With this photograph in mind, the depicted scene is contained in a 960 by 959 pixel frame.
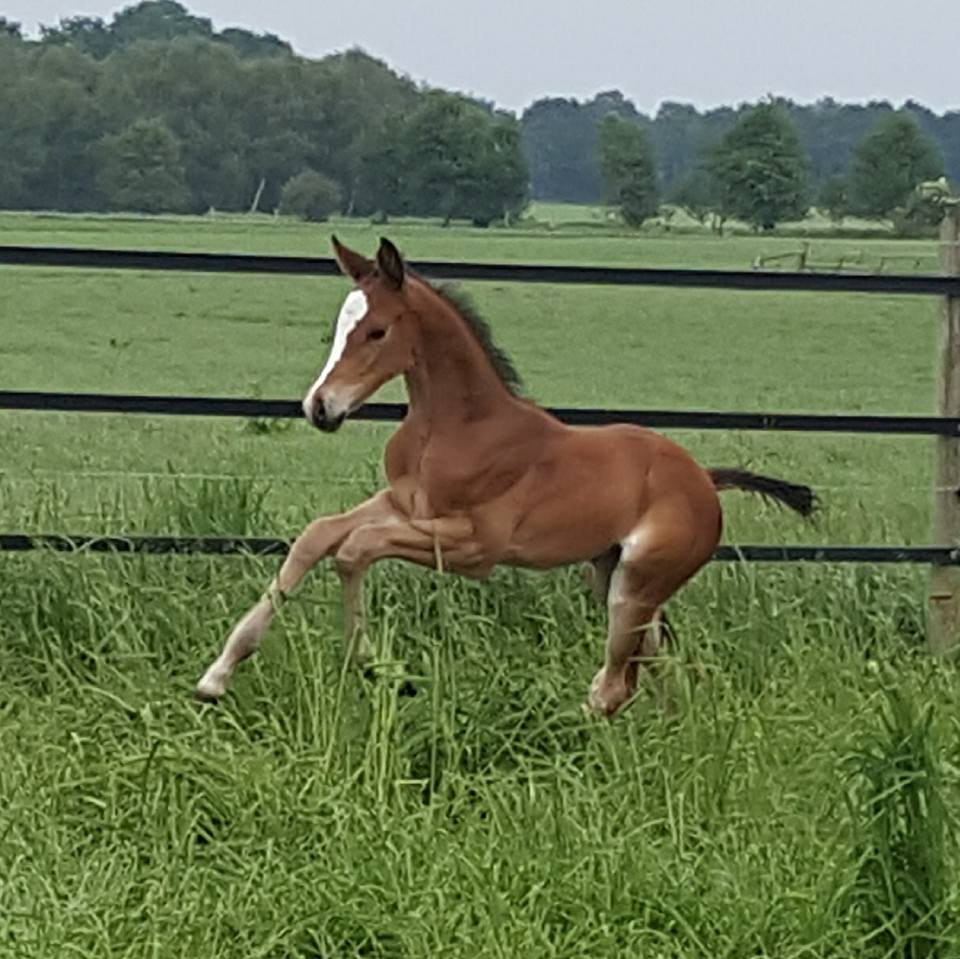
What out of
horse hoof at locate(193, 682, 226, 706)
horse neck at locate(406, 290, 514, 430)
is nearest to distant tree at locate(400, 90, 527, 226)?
horse neck at locate(406, 290, 514, 430)

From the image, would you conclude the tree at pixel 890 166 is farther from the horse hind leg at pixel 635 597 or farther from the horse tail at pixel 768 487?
the horse hind leg at pixel 635 597

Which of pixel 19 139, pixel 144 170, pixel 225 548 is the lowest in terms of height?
pixel 225 548

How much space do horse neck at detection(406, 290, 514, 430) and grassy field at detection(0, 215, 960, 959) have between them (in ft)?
2.10

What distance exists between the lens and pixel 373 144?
12.7 metres

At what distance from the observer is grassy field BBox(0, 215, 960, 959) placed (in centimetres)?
436

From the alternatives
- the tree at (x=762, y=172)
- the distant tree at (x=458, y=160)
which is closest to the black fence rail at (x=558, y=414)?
the distant tree at (x=458, y=160)

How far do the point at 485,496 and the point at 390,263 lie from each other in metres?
0.70

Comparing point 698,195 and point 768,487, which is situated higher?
point 698,195

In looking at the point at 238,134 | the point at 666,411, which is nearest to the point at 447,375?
the point at 666,411

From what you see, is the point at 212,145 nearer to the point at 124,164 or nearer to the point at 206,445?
the point at 124,164

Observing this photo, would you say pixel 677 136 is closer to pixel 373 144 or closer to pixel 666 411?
pixel 373 144

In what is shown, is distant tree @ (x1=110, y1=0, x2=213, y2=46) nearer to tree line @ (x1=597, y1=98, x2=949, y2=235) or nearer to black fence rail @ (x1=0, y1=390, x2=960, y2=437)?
tree line @ (x1=597, y1=98, x2=949, y2=235)

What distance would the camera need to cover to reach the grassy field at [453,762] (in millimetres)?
4359

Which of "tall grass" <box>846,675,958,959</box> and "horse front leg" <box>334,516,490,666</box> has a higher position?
"horse front leg" <box>334,516,490,666</box>
